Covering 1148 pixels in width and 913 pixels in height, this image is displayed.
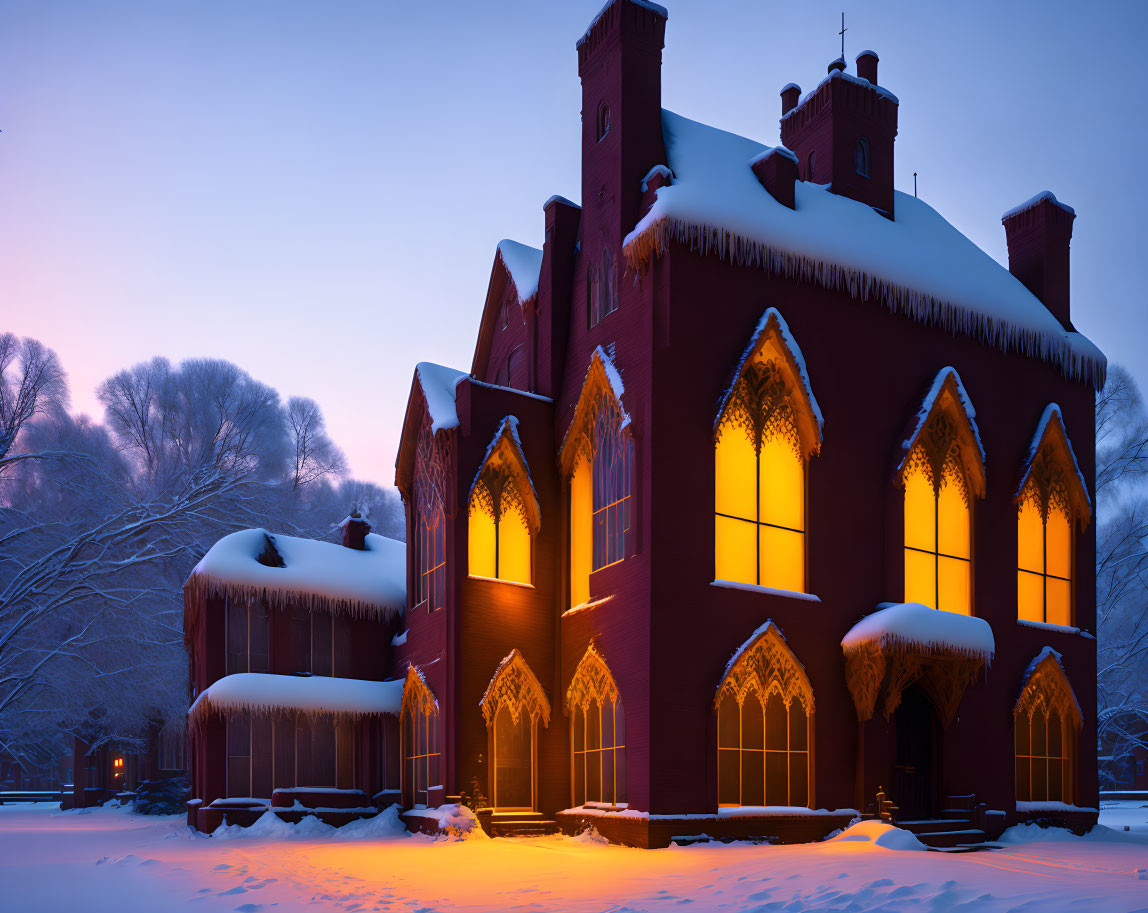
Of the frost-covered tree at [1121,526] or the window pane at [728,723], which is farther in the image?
the frost-covered tree at [1121,526]

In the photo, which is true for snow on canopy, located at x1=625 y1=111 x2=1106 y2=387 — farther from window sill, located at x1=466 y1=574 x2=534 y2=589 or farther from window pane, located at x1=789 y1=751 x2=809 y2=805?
window pane, located at x1=789 y1=751 x2=809 y2=805

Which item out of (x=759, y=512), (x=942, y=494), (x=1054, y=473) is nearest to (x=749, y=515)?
(x=759, y=512)

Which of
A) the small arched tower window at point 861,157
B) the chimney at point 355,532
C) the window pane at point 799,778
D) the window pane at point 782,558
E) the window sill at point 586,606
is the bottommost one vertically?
the window pane at point 799,778

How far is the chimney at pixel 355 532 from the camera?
29969 millimetres

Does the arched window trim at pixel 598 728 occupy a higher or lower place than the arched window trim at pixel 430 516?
lower

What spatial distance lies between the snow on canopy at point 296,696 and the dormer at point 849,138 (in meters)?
14.7

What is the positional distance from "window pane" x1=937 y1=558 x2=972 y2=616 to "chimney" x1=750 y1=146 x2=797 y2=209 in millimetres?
7454

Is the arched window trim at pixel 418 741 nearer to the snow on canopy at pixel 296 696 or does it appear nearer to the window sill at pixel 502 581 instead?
the snow on canopy at pixel 296 696

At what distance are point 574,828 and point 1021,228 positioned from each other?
16.8 m

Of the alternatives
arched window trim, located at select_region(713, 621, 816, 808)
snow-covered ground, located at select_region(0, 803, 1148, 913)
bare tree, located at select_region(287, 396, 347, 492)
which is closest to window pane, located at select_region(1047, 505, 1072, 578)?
snow-covered ground, located at select_region(0, 803, 1148, 913)

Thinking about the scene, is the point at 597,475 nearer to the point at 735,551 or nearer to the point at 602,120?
the point at 735,551

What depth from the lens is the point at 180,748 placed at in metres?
40.6

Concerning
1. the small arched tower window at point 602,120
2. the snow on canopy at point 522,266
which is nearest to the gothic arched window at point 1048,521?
the small arched tower window at point 602,120

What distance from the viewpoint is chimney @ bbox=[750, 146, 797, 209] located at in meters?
21.5
